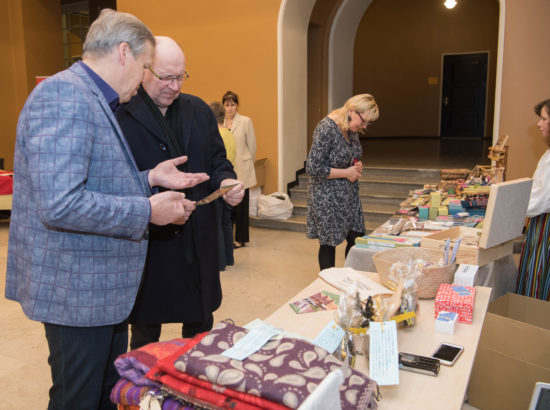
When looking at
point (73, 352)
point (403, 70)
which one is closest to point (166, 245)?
point (73, 352)

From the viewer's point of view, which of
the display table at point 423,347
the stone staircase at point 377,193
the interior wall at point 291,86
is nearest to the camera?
the display table at point 423,347

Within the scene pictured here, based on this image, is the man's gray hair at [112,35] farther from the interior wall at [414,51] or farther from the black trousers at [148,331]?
the interior wall at [414,51]

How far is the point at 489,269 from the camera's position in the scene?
2658mm

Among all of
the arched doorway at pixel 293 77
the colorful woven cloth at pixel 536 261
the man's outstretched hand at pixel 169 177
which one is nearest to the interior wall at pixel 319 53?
the arched doorway at pixel 293 77

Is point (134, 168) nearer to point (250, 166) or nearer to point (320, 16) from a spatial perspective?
point (250, 166)

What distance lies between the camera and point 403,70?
1321 centimetres

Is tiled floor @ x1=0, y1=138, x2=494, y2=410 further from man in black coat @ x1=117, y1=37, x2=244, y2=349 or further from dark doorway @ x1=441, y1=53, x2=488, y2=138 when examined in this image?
dark doorway @ x1=441, y1=53, x2=488, y2=138

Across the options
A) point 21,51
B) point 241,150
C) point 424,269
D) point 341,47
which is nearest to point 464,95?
point 341,47

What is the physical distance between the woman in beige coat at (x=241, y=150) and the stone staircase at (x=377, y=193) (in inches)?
33.1

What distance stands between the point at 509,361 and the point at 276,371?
5.60 feet

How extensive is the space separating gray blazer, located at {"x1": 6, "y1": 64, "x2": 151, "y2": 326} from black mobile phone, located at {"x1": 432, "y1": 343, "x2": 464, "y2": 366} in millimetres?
977

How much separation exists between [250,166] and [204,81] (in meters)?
2.02

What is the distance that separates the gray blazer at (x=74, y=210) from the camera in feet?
4.43

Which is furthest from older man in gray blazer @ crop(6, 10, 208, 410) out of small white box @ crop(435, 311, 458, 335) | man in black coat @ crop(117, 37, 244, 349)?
small white box @ crop(435, 311, 458, 335)
